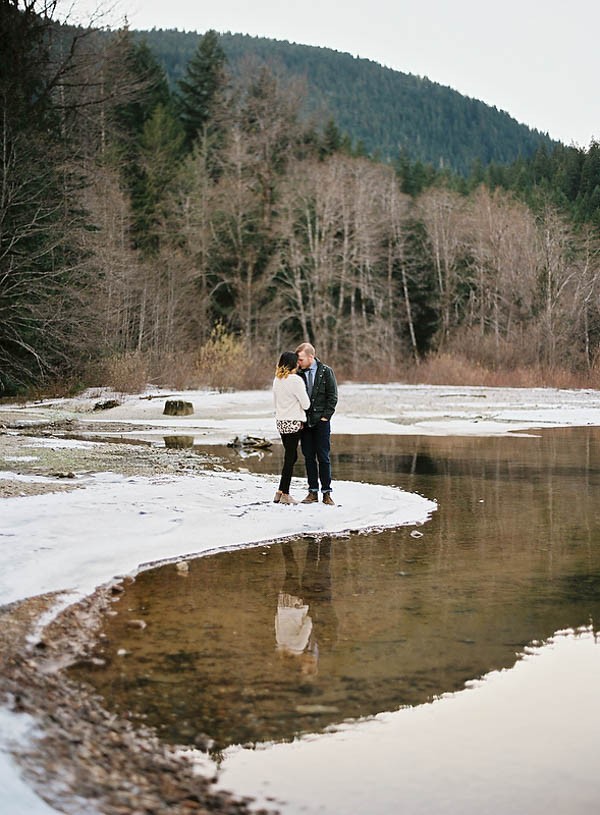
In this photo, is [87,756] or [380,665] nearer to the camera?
[87,756]

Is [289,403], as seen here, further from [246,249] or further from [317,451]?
[246,249]

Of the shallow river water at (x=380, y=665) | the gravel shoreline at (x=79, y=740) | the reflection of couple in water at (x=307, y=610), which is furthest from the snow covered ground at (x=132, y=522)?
the reflection of couple in water at (x=307, y=610)

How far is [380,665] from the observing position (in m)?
6.76

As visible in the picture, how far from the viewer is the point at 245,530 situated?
11523 millimetres

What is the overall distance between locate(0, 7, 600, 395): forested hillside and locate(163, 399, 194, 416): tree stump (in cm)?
387

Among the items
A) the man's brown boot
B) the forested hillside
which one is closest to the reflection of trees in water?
the man's brown boot

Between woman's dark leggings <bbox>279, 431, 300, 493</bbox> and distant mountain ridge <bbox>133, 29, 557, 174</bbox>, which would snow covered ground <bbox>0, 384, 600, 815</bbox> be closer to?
woman's dark leggings <bbox>279, 431, 300, 493</bbox>

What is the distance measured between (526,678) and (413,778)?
5.88ft

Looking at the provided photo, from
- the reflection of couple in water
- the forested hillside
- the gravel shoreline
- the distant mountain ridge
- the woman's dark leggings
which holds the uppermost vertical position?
the distant mountain ridge

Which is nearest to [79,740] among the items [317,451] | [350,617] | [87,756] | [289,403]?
[87,756]

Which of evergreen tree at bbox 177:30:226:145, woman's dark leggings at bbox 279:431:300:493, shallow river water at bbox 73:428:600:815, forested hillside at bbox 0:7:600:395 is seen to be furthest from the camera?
evergreen tree at bbox 177:30:226:145

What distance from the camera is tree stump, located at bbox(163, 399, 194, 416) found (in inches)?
1289

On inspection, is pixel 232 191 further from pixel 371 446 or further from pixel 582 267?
pixel 371 446

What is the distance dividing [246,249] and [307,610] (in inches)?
2072
